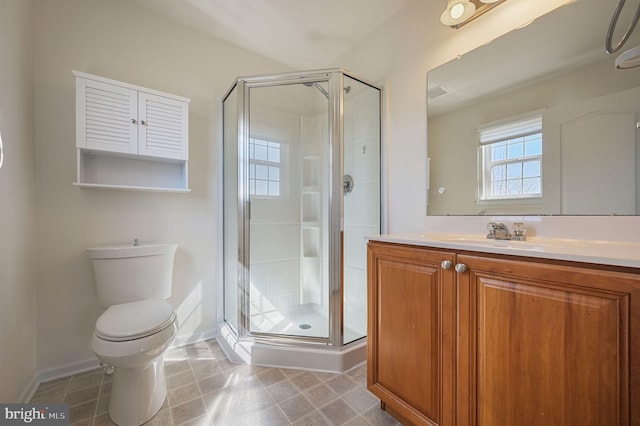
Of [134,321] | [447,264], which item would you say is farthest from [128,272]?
[447,264]

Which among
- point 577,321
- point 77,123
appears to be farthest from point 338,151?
point 77,123

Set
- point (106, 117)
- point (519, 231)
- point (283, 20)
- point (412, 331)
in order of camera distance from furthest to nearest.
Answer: point (283, 20)
point (106, 117)
point (519, 231)
point (412, 331)

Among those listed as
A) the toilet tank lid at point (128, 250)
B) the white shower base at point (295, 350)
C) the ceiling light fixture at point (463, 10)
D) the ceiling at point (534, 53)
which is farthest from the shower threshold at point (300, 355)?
the ceiling light fixture at point (463, 10)

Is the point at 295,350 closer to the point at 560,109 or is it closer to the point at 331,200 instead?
the point at 331,200

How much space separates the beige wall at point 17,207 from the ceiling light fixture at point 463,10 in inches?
87.3

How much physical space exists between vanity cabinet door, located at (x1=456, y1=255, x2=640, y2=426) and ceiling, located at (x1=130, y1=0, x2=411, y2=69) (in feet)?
6.24

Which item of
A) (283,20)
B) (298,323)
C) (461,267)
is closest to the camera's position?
(461,267)

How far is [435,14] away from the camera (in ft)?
5.25

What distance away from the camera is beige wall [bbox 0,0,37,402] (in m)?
1.17

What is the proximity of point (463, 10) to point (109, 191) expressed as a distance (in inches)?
95.5

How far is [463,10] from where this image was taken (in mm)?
1402

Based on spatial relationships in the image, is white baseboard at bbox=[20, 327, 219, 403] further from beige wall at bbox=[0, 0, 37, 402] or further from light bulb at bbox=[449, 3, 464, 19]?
light bulb at bbox=[449, 3, 464, 19]

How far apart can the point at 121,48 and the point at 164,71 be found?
0.26 metres

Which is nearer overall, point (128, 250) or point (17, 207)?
point (17, 207)
